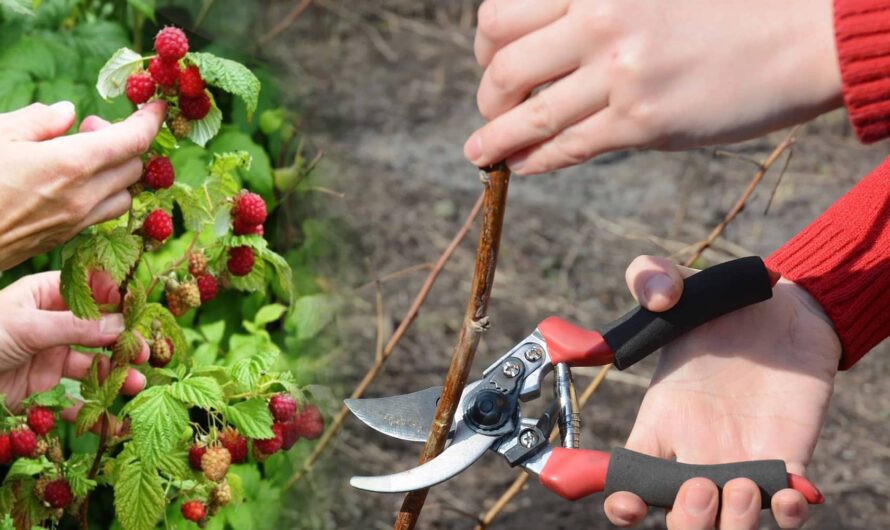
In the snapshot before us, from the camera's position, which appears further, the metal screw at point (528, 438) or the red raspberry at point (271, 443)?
the red raspberry at point (271, 443)

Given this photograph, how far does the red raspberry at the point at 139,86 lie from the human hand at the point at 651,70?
546mm

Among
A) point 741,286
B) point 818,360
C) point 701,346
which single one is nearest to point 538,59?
point 741,286

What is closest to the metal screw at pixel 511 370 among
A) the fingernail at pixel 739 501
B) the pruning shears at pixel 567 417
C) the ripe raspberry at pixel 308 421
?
the pruning shears at pixel 567 417

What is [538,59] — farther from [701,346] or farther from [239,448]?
[239,448]

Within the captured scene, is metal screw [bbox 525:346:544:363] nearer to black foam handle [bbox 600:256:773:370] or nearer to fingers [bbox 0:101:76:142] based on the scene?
black foam handle [bbox 600:256:773:370]

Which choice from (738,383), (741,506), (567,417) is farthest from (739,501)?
(738,383)

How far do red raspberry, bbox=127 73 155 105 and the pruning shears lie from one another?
1.64ft

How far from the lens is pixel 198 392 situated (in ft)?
4.96

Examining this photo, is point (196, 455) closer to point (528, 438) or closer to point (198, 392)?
point (198, 392)

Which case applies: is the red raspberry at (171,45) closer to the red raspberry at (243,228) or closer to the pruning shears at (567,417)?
the red raspberry at (243,228)

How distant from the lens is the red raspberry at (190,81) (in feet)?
4.51

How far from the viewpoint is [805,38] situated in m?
1.02

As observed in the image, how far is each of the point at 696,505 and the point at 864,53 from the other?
1.82 ft

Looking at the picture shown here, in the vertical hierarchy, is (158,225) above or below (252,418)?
above
